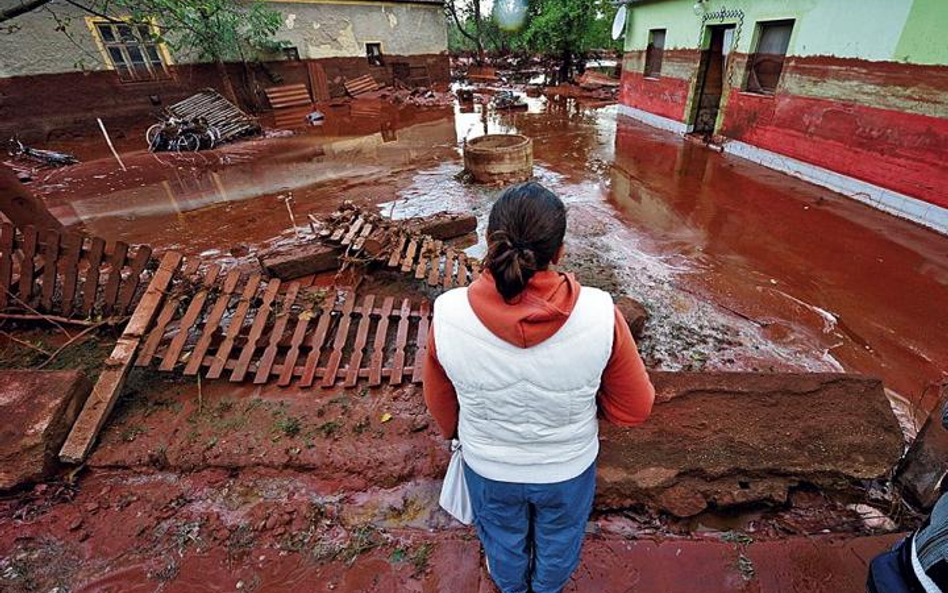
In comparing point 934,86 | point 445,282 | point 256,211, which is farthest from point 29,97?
point 934,86

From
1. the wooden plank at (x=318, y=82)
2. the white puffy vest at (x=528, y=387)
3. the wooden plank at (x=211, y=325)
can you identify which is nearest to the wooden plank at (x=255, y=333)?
the wooden plank at (x=211, y=325)

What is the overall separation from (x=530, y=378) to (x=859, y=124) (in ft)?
29.3

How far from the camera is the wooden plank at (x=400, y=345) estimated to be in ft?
10.7

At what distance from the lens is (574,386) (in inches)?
48.3

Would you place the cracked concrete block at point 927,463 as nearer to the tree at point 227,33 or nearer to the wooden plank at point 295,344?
the wooden plank at point 295,344

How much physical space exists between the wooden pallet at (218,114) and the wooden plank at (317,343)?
11.5m

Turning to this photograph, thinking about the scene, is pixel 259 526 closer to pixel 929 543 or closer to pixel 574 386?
pixel 574 386

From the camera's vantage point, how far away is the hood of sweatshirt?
1.10 metres

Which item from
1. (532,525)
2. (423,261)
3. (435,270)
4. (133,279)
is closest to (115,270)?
(133,279)

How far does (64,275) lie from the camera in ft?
12.2

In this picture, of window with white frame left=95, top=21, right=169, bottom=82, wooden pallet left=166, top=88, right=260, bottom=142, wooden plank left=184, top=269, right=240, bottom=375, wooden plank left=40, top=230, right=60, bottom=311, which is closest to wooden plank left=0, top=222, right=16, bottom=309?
wooden plank left=40, top=230, right=60, bottom=311

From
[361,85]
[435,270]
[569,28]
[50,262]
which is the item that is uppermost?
[569,28]

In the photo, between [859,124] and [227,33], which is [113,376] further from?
[227,33]

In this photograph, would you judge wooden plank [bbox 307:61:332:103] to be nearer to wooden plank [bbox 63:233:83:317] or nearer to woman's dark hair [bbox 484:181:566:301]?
wooden plank [bbox 63:233:83:317]
